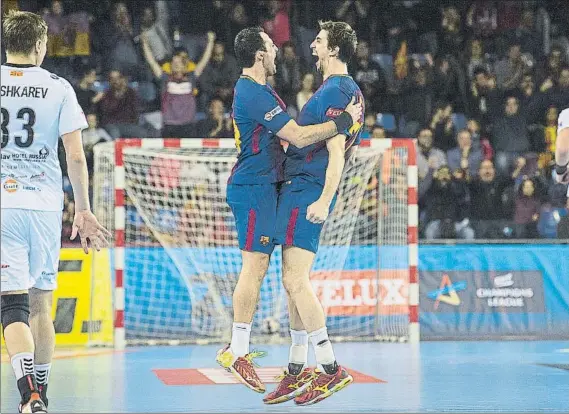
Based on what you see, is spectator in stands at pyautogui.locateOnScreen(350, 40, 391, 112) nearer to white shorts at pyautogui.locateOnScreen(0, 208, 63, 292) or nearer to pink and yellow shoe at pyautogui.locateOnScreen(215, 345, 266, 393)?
pink and yellow shoe at pyautogui.locateOnScreen(215, 345, 266, 393)

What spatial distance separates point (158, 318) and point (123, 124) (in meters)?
4.44

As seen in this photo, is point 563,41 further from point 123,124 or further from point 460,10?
point 123,124

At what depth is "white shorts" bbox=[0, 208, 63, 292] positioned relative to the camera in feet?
20.1

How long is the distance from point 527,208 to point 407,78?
344cm

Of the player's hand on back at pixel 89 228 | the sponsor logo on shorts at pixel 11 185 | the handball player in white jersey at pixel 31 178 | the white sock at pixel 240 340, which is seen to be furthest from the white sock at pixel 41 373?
the white sock at pixel 240 340

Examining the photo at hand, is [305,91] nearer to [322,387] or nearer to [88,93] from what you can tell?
[88,93]

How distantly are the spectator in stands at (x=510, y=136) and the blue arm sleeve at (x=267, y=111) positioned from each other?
1078 centimetres

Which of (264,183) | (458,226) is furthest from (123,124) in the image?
(264,183)

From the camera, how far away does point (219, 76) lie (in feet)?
57.6

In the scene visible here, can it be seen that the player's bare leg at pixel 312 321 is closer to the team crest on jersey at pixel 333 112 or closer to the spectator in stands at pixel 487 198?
the team crest on jersey at pixel 333 112

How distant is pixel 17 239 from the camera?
6211 mm

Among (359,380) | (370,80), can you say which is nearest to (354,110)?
(359,380)

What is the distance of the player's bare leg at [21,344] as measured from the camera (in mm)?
6066

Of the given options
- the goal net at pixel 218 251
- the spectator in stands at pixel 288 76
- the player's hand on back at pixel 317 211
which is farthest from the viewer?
the spectator in stands at pixel 288 76
